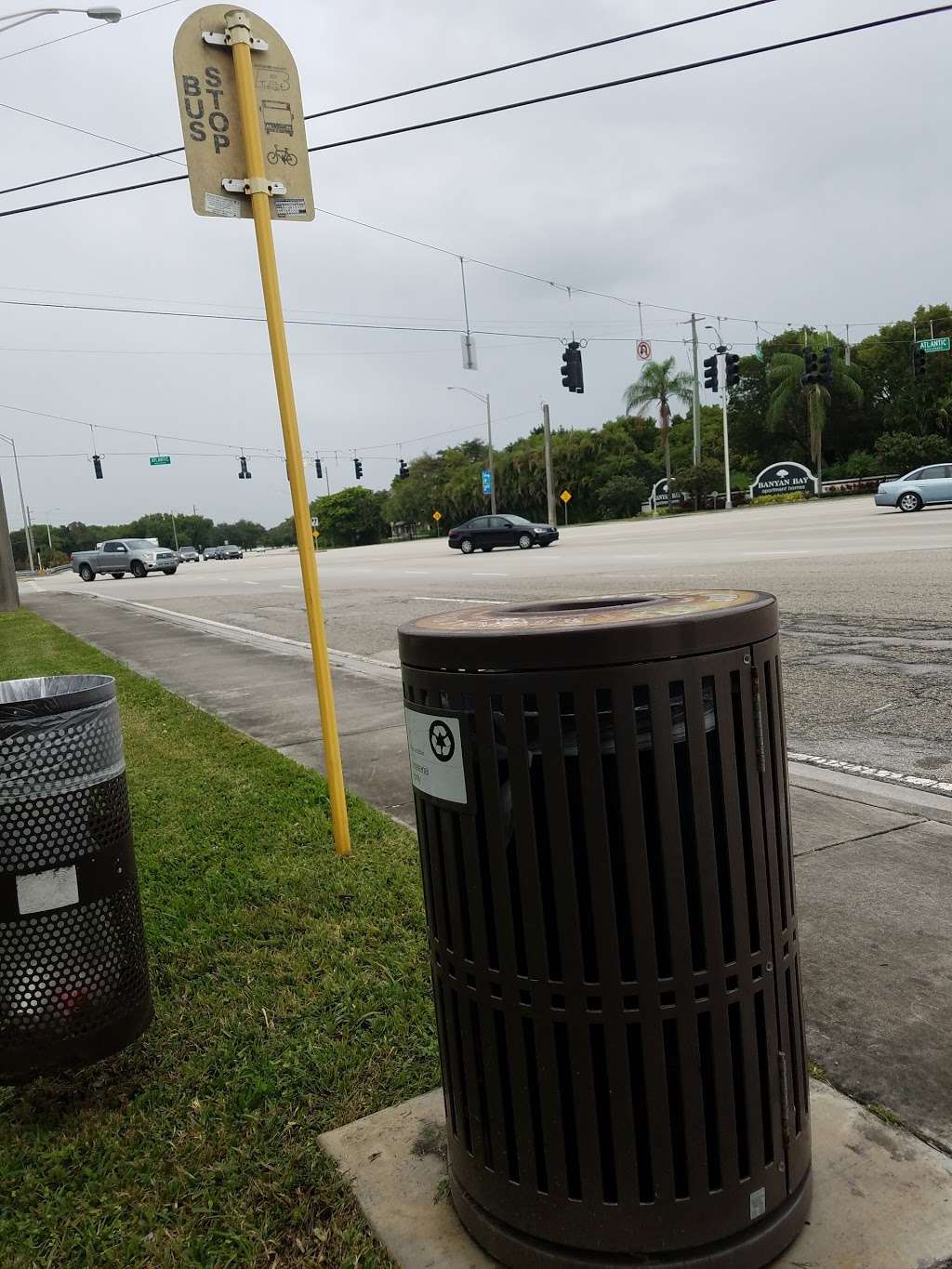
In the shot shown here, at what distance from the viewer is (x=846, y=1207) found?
1.86 meters

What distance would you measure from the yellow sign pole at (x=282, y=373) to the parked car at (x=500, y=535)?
2745 centimetres

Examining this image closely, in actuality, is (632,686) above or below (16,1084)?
above

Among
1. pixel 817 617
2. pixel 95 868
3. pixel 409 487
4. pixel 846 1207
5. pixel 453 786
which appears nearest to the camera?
pixel 453 786

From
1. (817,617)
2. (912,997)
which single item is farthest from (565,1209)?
(817,617)

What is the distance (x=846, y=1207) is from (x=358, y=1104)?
1.09 metres

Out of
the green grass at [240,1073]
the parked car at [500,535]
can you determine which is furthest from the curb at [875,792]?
the parked car at [500,535]

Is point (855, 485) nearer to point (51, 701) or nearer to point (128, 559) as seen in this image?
point (128, 559)

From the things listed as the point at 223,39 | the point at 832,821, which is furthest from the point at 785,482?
the point at 223,39

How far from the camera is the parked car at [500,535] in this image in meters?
31.3

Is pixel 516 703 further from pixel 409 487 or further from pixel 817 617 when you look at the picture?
pixel 409 487

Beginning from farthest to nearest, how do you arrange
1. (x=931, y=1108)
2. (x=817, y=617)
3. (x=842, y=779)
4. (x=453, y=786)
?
(x=817, y=617) < (x=842, y=779) < (x=931, y=1108) < (x=453, y=786)

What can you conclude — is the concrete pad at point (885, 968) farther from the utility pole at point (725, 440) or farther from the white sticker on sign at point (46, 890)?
the utility pole at point (725, 440)

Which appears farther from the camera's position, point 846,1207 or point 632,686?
point 846,1207

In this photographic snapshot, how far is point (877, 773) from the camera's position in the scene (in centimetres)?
449
